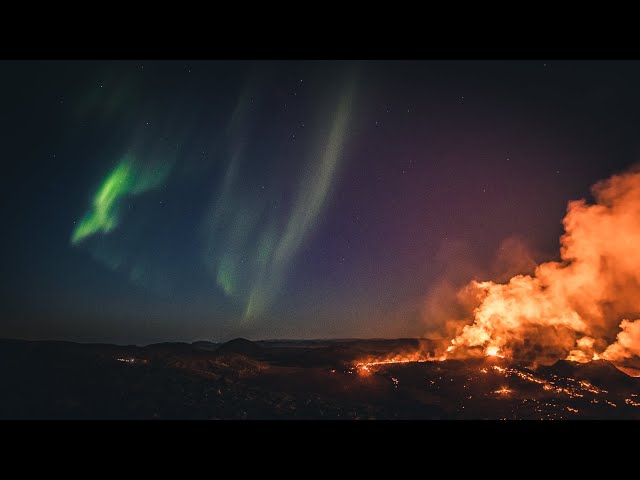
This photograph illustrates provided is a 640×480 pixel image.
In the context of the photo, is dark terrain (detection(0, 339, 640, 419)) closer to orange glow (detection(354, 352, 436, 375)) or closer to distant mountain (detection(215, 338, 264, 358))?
orange glow (detection(354, 352, 436, 375))

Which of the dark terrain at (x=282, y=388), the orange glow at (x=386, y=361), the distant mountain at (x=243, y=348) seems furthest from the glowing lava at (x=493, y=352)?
the distant mountain at (x=243, y=348)

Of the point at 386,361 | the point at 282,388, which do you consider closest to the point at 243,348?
the point at 386,361

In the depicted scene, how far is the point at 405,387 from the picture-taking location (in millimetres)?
66750

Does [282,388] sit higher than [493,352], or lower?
lower

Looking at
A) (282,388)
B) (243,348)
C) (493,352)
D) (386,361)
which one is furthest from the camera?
(243,348)

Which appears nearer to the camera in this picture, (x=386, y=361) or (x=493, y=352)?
→ (x=493, y=352)

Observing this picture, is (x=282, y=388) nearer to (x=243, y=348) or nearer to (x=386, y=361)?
(x=386, y=361)

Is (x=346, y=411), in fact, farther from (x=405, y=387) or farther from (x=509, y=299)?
(x=509, y=299)

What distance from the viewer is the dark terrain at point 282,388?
2105 inches

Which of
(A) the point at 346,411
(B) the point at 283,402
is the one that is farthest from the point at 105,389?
(A) the point at 346,411

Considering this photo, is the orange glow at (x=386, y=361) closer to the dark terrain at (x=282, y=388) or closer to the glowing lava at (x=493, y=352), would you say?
the dark terrain at (x=282, y=388)

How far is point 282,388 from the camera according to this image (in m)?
66.3

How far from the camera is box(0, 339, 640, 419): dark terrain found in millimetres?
53469
